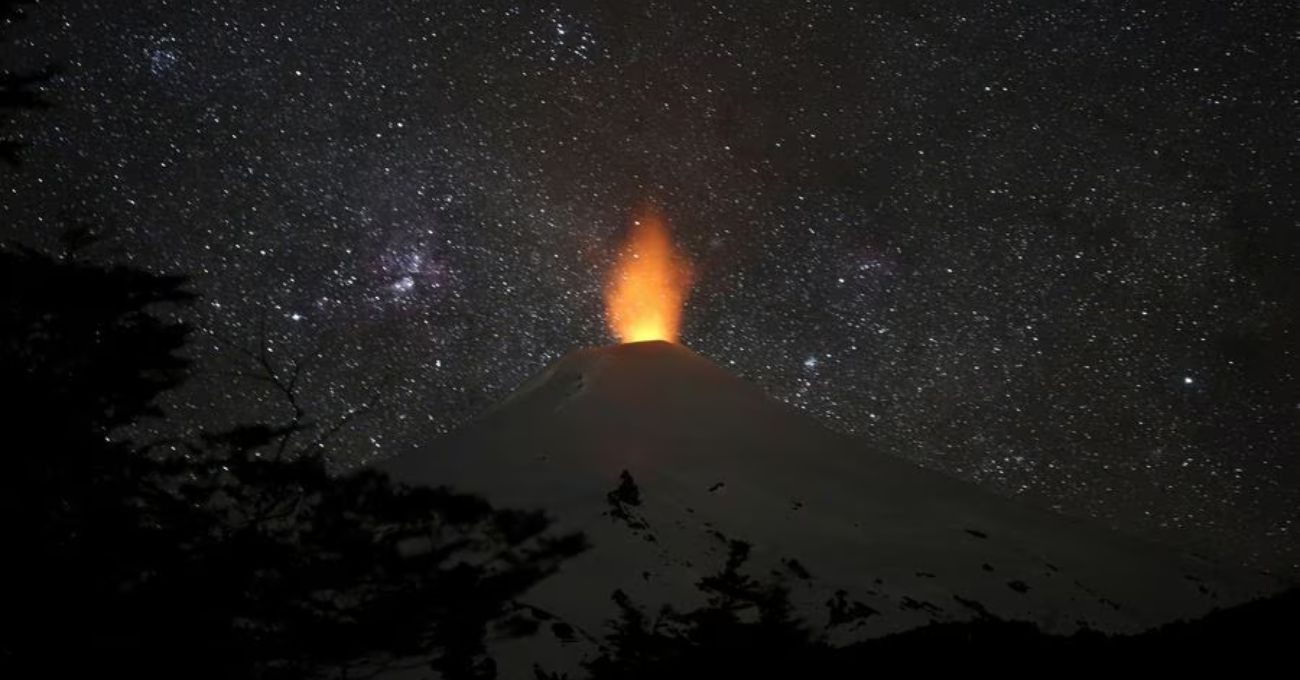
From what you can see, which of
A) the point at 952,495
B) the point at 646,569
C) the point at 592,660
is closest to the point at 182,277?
the point at 592,660

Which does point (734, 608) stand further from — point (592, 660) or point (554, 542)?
point (554, 542)

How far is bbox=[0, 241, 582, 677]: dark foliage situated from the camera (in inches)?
248

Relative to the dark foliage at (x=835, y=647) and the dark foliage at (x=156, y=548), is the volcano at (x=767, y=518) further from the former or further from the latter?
the dark foliage at (x=156, y=548)

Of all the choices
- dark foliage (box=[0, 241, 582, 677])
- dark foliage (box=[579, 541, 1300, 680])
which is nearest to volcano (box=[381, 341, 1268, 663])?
dark foliage (box=[579, 541, 1300, 680])

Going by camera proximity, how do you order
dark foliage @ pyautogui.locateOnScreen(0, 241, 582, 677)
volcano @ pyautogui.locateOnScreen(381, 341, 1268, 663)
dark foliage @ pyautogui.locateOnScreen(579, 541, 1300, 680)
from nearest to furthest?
dark foliage @ pyautogui.locateOnScreen(579, 541, 1300, 680), dark foliage @ pyautogui.locateOnScreen(0, 241, 582, 677), volcano @ pyautogui.locateOnScreen(381, 341, 1268, 663)

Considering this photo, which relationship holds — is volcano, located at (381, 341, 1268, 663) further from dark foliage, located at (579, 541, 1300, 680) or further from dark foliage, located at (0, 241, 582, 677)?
dark foliage, located at (0, 241, 582, 677)

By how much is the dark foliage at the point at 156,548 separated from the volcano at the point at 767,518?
1.47 m

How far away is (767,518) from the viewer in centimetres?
1294

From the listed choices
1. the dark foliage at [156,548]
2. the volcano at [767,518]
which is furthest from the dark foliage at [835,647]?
the dark foliage at [156,548]

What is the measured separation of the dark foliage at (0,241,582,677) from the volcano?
147cm

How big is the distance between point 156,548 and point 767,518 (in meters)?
8.28

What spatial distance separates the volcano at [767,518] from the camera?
10148mm

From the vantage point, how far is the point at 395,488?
12719 millimetres

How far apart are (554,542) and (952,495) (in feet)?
25.5
